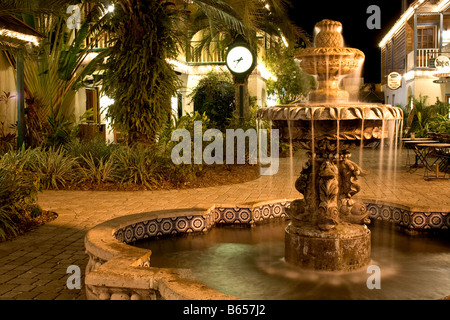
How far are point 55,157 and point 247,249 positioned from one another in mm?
6272

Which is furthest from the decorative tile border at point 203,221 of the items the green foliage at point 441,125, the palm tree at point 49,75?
the green foliage at point 441,125

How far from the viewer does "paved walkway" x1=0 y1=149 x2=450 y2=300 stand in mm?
4953

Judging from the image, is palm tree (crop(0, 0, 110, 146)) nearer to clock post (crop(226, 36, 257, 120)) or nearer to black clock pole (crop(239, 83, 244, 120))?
clock post (crop(226, 36, 257, 120))

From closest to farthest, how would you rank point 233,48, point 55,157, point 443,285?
1. point 443,285
2. point 55,157
3. point 233,48

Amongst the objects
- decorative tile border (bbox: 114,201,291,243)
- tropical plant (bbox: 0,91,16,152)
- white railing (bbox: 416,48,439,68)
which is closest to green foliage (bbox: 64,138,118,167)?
tropical plant (bbox: 0,91,16,152)

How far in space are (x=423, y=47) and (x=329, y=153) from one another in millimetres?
25501

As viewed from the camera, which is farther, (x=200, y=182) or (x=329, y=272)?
(x=200, y=182)

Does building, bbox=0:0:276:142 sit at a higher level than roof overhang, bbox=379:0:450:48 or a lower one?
lower

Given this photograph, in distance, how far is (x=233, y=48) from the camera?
14117 millimetres

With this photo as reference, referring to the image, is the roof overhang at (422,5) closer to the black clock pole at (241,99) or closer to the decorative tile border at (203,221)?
the black clock pole at (241,99)

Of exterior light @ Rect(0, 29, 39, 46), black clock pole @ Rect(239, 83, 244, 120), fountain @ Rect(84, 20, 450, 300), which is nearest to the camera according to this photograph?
fountain @ Rect(84, 20, 450, 300)

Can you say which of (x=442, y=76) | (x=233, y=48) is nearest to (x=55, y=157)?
(x=233, y=48)

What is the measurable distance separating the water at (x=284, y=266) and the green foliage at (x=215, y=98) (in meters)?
13.4

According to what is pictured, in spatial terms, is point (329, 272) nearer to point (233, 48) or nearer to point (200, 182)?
point (200, 182)
